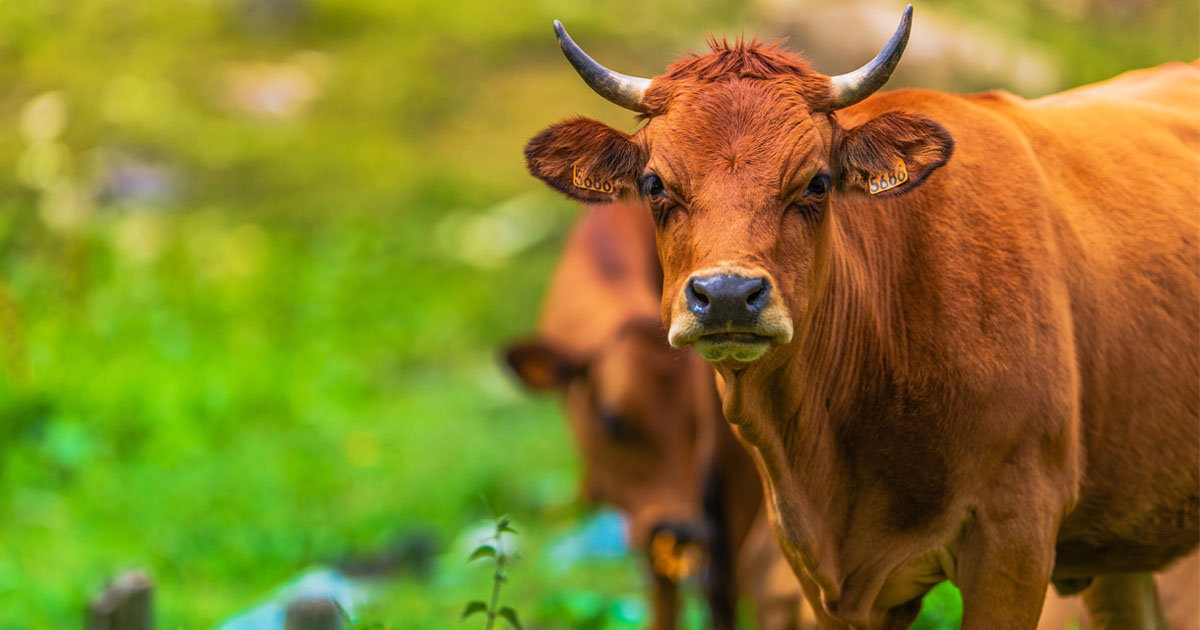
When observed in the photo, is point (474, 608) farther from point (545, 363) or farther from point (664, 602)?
point (545, 363)

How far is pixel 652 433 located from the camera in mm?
→ 7430

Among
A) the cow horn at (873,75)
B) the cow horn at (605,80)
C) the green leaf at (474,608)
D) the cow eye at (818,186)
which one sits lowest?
the green leaf at (474,608)

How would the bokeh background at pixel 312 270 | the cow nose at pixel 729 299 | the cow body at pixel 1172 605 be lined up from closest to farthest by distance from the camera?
the cow nose at pixel 729 299
the cow body at pixel 1172 605
the bokeh background at pixel 312 270

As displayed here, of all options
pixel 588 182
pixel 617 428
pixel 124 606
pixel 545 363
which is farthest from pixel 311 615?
pixel 545 363

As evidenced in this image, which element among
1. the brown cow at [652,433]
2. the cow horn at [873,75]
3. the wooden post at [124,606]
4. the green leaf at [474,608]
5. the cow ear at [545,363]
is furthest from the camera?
the cow ear at [545,363]

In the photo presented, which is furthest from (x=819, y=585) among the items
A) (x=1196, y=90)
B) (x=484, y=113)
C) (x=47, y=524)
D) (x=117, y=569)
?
(x=484, y=113)

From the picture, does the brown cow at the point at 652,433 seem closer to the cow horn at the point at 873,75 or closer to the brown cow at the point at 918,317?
the brown cow at the point at 918,317

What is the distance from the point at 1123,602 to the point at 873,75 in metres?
2.37

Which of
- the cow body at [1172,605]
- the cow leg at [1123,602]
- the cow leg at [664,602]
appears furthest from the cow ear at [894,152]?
the cow leg at [664,602]

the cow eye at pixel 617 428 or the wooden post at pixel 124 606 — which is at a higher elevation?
the cow eye at pixel 617 428

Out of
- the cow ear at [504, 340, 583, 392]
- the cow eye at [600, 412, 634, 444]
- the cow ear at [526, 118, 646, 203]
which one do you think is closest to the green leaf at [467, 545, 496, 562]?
the cow ear at [526, 118, 646, 203]

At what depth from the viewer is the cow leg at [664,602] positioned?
706 cm

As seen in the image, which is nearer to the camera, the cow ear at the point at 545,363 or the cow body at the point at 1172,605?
the cow body at the point at 1172,605

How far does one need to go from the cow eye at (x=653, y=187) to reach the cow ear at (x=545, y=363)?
13.5 ft
